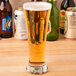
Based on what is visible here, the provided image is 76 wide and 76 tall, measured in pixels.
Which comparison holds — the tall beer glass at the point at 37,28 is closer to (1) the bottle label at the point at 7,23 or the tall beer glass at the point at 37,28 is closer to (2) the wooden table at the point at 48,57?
(2) the wooden table at the point at 48,57

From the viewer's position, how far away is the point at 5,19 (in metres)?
1.38

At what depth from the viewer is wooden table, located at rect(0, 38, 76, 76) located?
3.15 feet

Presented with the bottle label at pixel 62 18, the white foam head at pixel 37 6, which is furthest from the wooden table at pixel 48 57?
the white foam head at pixel 37 6

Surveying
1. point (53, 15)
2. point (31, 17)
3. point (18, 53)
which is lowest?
point (18, 53)

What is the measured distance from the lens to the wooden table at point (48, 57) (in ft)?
3.15

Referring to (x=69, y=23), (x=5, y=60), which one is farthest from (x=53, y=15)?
(x=5, y=60)

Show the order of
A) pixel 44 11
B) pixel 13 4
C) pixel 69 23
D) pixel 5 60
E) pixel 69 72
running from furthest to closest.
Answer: pixel 13 4 < pixel 69 23 < pixel 5 60 < pixel 69 72 < pixel 44 11

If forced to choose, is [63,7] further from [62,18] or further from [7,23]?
[7,23]

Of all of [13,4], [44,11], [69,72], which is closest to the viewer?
[44,11]

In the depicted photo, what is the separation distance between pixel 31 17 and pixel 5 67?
0.86 ft

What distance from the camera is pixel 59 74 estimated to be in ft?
3.08

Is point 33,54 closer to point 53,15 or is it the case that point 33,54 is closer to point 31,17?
point 31,17

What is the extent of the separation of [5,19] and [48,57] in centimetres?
40

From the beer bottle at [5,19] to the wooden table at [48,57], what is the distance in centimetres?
5
